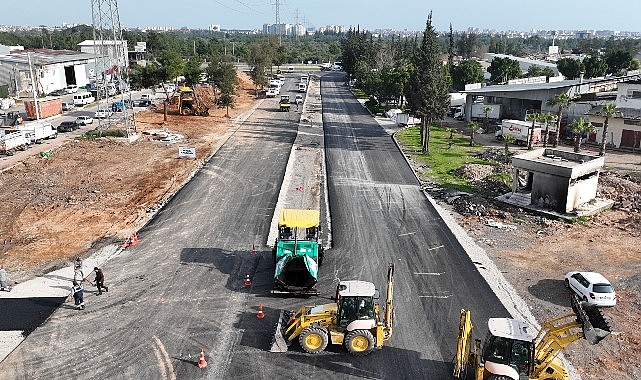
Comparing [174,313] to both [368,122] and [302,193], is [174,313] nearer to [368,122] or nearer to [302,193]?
[302,193]

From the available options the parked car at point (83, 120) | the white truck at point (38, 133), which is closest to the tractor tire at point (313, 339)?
the white truck at point (38, 133)

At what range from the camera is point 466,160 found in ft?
141

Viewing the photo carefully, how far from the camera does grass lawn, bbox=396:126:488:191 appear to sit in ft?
122

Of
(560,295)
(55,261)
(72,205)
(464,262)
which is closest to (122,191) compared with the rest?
(72,205)

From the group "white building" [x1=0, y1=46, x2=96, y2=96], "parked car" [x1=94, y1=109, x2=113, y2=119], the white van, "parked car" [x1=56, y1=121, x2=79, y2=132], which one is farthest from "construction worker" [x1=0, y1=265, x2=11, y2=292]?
"white building" [x1=0, y1=46, x2=96, y2=96]

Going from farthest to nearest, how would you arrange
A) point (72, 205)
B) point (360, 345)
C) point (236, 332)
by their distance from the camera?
point (72, 205) < point (236, 332) < point (360, 345)

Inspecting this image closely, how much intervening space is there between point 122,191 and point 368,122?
3631 centimetres

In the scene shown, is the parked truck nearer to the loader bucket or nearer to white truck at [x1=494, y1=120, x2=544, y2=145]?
white truck at [x1=494, y1=120, x2=544, y2=145]

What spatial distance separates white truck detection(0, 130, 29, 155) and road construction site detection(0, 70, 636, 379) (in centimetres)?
383

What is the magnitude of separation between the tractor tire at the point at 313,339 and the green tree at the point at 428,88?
31.9 meters

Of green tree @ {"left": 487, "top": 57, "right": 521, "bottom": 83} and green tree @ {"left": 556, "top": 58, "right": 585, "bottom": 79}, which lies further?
green tree @ {"left": 556, "top": 58, "right": 585, "bottom": 79}

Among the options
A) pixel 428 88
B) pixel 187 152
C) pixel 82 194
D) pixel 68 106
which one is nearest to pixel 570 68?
pixel 428 88

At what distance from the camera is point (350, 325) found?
15.7m

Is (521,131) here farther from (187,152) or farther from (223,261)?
(223,261)
